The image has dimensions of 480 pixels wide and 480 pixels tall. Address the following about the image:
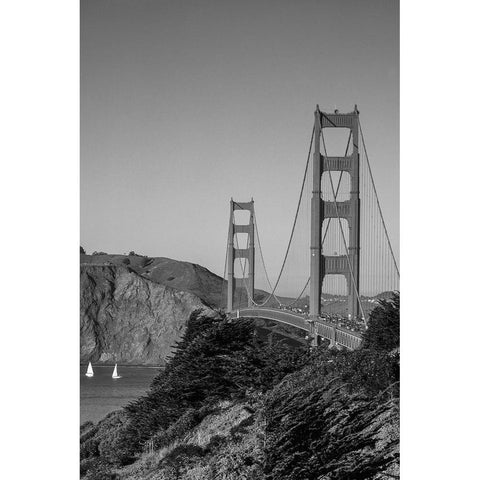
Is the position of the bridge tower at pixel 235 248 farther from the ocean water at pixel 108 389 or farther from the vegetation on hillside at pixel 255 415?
the ocean water at pixel 108 389

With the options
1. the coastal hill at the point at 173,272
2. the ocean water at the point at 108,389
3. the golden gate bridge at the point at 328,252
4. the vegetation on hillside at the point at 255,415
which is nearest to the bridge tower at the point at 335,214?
the golden gate bridge at the point at 328,252

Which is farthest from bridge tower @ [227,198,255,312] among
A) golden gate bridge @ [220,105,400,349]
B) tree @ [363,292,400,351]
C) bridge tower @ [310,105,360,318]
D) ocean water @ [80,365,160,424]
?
tree @ [363,292,400,351]

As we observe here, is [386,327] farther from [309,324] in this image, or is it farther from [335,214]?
[335,214]

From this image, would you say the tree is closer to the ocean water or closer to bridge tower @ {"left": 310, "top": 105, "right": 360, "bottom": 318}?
bridge tower @ {"left": 310, "top": 105, "right": 360, "bottom": 318}

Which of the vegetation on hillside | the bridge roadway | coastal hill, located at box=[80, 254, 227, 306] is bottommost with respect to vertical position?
the vegetation on hillside
